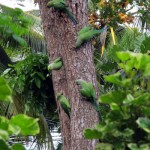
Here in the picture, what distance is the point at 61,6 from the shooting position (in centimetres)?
231

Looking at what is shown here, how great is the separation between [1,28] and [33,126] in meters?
1.23

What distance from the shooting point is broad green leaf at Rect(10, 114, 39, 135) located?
0.72m

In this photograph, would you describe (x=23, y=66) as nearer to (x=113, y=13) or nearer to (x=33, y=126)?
(x=113, y=13)

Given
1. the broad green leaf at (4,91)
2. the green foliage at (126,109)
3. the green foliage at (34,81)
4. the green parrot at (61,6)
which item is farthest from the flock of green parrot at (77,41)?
the broad green leaf at (4,91)

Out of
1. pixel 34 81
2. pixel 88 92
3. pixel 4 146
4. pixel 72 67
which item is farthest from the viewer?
pixel 34 81

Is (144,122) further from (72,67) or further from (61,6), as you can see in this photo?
(61,6)

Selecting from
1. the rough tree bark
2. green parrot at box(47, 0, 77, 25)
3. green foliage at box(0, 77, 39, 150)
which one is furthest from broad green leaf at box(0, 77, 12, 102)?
green parrot at box(47, 0, 77, 25)

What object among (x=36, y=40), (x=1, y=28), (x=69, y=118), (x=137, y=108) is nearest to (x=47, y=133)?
(x=36, y=40)

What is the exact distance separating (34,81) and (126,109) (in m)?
2.13

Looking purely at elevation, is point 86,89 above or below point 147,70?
below

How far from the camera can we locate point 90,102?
2148 millimetres

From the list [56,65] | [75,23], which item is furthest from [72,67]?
[75,23]

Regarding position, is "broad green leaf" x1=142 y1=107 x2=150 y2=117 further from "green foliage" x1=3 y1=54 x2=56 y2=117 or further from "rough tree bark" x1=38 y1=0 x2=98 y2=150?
"green foliage" x1=3 y1=54 x2=56 y2=117

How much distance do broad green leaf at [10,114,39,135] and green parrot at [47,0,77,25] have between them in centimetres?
161
